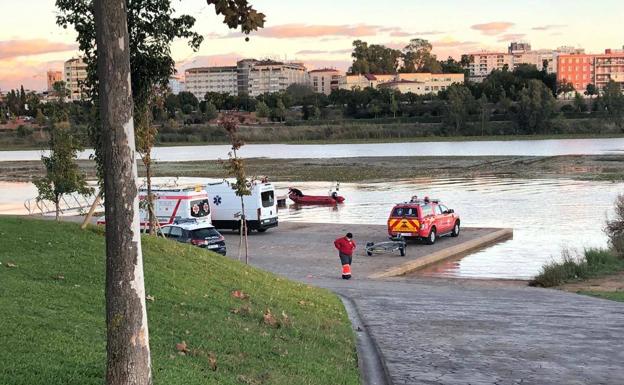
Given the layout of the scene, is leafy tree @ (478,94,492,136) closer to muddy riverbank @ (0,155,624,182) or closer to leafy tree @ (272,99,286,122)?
leafy tree @ (272,99,286,122)

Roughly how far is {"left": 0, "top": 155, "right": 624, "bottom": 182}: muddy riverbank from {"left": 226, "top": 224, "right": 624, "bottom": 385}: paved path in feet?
156

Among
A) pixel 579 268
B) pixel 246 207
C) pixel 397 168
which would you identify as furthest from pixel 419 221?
pixel 397 168

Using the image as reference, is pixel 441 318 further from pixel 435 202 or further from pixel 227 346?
pixel 435 202

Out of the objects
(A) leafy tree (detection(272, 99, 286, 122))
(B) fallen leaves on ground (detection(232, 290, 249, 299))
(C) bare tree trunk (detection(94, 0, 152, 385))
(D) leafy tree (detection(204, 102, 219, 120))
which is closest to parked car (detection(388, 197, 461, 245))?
(B) fallen leaves on ground (detection(232, 290, 249, 299))

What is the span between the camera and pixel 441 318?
15.9m

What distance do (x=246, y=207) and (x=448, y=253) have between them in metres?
9.72

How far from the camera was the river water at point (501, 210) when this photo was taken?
1159 inches

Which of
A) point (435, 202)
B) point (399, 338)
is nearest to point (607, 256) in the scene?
point (435, 202)

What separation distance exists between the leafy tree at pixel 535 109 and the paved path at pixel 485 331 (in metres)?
126

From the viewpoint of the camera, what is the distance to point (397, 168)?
8312 centimetres

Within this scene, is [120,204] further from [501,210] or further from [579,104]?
[579,104]

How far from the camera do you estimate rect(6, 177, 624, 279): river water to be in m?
29.4

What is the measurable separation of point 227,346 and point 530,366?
14.6ft

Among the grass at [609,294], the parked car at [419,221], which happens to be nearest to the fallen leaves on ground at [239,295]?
the grass at [609,294]
